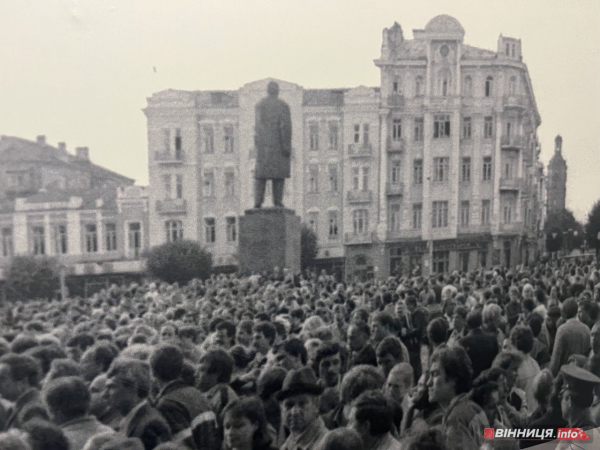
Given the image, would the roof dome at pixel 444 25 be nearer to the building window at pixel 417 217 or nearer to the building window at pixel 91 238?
the building window at pixel 417 217

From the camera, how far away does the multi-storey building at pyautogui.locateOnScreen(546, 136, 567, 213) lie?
15.5 feet

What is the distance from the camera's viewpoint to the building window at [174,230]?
3416 mm

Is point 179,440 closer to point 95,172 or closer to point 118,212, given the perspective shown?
point 118,212

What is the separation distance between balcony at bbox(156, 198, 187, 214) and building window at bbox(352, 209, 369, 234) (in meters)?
1.28

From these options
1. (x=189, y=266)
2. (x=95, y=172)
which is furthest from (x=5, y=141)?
(x=189, y=266)

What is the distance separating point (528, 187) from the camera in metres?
4.54

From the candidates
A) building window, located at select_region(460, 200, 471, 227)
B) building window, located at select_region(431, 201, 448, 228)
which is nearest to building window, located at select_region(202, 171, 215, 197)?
building window, located at select_region(431, 201, 448, 228)

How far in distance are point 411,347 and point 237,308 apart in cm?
131

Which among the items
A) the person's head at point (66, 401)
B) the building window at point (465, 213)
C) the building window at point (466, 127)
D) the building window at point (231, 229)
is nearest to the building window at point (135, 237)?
the building window at point (231, 229)

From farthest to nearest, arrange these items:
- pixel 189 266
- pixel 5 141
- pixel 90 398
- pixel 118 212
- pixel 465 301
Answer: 1. pixel 465 301
2. pixel 189 266
3. pixel 118 212
4. pixel 5 141
5. pixel 90 398

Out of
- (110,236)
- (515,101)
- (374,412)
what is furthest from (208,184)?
(515,101)

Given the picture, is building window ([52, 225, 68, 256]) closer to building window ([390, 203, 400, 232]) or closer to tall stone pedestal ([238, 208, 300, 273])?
tall stone pedestal ([238, 208, 300, 273])

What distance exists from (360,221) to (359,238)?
13 cm

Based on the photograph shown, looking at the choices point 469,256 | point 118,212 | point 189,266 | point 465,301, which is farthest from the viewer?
point 469,256
